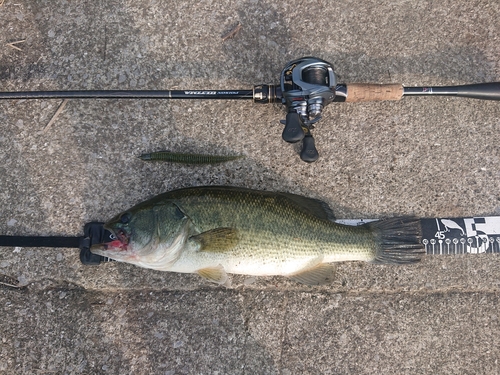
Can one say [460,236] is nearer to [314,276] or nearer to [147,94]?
[314,276]

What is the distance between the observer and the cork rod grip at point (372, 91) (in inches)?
95.8

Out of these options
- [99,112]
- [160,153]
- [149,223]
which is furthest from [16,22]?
[149,223]

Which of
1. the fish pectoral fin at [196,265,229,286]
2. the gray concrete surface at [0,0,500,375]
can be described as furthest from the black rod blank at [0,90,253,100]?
the fish pectoral fin at [196,265,229,286]

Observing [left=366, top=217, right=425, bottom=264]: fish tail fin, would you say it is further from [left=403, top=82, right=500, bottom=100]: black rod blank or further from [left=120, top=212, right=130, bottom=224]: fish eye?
[left=120, top=212, right=130, bottom=224]: fish eye

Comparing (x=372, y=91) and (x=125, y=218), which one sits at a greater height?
(x=372, y=91)

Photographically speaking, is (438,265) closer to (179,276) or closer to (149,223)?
(179,276)

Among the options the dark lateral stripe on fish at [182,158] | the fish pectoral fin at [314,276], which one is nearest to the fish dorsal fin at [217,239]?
the fish pectoral fin at [314,276]

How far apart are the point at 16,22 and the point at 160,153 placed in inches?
66.1

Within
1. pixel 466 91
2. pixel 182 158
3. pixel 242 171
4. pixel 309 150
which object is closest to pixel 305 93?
pixel 309 150

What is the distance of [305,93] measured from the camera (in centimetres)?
224

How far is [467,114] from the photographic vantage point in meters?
2.78

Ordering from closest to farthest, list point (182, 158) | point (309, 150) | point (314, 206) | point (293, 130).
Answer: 1. point (293, 130)
2. point (309, 150)
3. point (314, 206)
4. point (182, 158)

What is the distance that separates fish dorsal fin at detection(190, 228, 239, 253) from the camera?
2.20 metres

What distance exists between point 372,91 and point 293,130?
71cm
